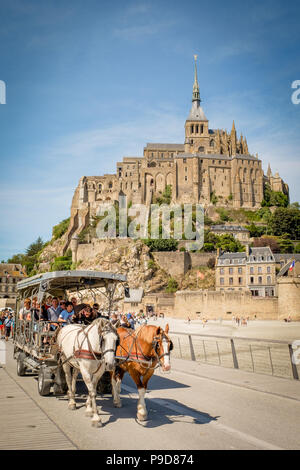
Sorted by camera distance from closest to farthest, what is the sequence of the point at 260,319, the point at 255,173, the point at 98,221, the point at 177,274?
the point at 260,319, the point at 177,274, the point at 98,221, the point at 255,173

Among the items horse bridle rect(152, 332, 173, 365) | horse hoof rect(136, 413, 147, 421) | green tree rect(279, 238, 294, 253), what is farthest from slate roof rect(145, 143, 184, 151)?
horse hoof rect(136, 413, 147, 421)

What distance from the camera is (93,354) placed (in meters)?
7.21

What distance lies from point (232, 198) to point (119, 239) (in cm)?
3364

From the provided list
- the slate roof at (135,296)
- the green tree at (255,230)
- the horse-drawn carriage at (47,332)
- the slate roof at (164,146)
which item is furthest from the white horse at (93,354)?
the slate roof at (164,146)

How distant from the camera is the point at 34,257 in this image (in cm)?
10162

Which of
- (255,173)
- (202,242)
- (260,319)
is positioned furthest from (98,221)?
(260,319)

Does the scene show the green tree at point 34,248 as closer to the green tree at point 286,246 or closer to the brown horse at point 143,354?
the green tree at point 286,246

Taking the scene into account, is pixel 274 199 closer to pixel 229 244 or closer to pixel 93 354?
pixel 229 244

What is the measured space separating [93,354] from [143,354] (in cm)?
86

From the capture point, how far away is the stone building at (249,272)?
57.0 metres

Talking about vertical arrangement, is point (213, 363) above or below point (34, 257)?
A: below

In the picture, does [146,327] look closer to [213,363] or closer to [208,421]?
[208,421]

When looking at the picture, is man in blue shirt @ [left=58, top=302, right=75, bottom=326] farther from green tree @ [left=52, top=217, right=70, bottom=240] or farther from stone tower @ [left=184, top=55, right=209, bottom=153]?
stone tower @ [left=184, top=55, right=209, bottom=153]

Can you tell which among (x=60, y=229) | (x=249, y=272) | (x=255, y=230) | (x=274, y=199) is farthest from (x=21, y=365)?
(x=274, y=199)
